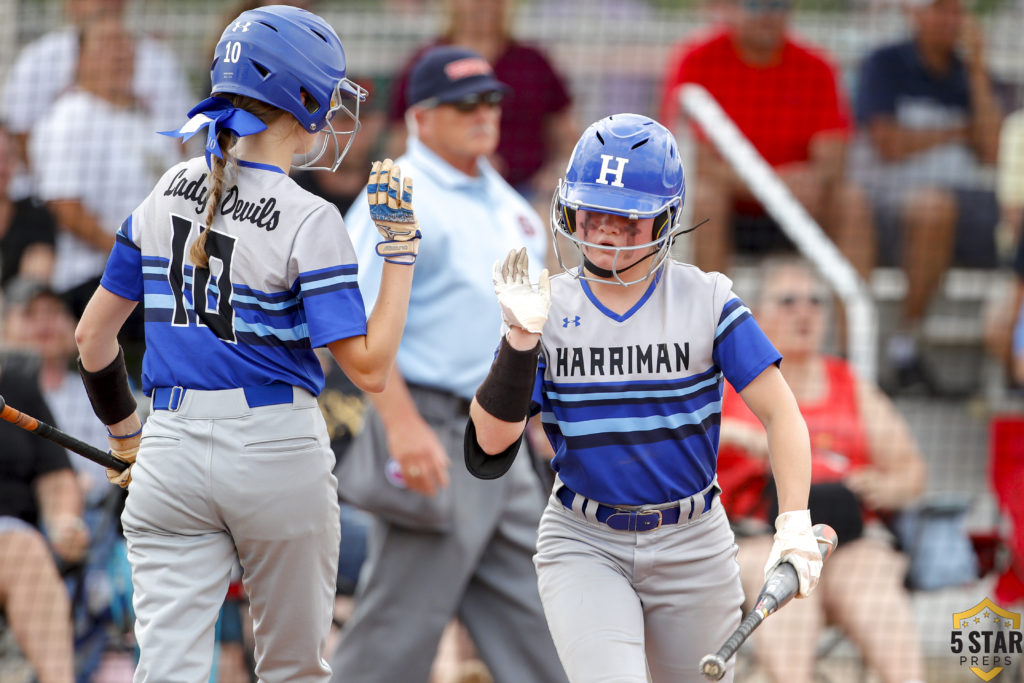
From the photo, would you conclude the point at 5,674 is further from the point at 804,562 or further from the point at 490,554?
the point at 804,562

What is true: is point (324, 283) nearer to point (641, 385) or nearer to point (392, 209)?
point (392, 209)

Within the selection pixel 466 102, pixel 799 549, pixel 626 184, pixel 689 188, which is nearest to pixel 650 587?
pixel 799 549

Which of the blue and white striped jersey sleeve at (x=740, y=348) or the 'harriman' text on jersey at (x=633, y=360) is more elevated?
the blue and white striped jersey sleeve at (x=740, y=348)

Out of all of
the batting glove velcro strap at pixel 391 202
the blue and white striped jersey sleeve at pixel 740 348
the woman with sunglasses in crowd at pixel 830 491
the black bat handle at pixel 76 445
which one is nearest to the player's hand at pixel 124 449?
the black bat handle at pixel 76 445

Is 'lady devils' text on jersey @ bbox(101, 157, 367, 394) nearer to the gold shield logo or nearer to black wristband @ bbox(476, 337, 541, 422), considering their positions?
black wristband @ bbox(476, 337, 541, 422)

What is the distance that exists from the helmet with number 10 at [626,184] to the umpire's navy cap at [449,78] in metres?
1.24

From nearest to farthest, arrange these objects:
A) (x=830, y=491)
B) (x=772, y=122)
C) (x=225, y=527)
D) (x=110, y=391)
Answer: (x=225, y=527), (x=110, y=391), (x=830, y=491), (x=772, y=122)

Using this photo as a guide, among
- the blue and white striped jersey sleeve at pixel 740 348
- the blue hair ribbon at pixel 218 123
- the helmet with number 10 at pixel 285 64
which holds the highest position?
the helmet with number 10 at pixel 285 64

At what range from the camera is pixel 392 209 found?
2.83 meters

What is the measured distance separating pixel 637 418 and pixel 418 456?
3.57ft

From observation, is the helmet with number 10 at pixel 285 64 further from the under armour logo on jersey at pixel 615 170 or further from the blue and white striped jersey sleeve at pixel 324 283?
the under armour logo on jersey at pixel 615 170

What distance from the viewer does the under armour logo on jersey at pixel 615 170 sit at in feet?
9.45

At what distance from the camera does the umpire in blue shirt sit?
154 inches

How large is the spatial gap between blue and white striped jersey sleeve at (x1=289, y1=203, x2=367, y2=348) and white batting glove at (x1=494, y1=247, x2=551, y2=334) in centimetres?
31
